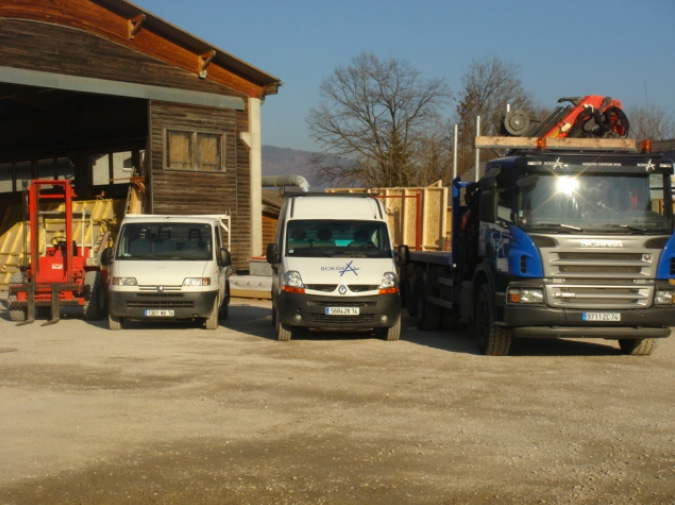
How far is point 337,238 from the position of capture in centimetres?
1434

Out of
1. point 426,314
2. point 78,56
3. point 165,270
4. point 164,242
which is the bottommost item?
point 426,314

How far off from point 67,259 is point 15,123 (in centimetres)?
1867

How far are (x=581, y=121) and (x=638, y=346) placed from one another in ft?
12.1

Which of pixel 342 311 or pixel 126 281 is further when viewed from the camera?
pixel 126 281

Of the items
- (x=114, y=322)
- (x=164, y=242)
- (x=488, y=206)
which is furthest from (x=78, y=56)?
(x=488, y=206)

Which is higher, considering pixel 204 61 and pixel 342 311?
pixel 204 61

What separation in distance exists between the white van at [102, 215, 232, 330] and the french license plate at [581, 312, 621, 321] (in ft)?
21.5

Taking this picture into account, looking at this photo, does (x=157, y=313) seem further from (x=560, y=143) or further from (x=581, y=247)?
(x=581, y=247)

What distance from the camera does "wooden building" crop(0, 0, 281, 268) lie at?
2320 cm

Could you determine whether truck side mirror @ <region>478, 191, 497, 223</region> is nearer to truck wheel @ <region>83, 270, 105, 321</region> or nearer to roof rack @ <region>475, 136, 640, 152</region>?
roof rack @ <region>475, 136, 640, 152</region>

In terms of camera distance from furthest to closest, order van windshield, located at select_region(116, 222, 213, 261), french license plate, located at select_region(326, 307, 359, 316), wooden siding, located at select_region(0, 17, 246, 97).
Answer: wooden siding, located at select_region(0, 17, 246, 97) < van windshield, located at select_region(116, 222, 213, 261) < french license plate, located at select_region(326, 307, 359, 316)

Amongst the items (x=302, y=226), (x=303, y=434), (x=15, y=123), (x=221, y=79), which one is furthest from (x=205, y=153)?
(x=303, y=434)

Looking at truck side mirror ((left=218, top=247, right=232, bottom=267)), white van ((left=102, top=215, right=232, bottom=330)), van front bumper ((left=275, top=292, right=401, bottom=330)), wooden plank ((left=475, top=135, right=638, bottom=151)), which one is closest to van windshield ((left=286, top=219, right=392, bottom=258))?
van front bumper ((left=275, top=292, right=401, bottom=330))

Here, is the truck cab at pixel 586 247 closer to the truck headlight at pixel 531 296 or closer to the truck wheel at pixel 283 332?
the truck headlight at pixel 531 296
